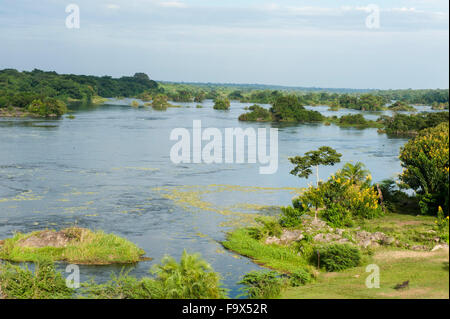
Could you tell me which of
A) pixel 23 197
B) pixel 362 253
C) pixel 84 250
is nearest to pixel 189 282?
pixel 84 250

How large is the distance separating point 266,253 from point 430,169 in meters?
9.67

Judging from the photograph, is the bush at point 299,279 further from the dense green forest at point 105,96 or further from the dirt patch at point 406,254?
the dense green forest at point 105,96

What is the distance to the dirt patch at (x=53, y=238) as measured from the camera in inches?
1025

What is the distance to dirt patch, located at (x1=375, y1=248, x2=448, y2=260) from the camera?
22.2 meters

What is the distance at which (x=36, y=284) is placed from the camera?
64.5ft

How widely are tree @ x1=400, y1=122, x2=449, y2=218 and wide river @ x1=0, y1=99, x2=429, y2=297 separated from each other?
9.79 metres

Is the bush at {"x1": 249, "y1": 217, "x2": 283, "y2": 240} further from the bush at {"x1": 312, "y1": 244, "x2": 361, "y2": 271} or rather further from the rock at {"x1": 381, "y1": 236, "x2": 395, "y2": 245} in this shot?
the rock at {"x1": 381, "y1": 236, "x2": 395, "y2": 245}

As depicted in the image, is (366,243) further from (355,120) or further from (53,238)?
(355,120)

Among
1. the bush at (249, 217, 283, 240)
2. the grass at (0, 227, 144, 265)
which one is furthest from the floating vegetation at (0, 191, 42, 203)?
the bush at (249, 217, 283, 240)
